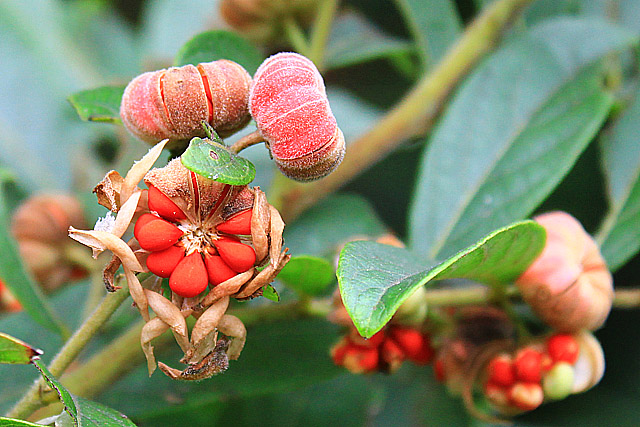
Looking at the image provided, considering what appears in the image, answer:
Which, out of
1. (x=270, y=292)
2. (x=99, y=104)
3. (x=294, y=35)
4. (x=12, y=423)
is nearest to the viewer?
(x=12, y=423)

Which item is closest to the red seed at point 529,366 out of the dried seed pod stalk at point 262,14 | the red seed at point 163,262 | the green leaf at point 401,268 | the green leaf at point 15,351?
the green leaf at point 401,268

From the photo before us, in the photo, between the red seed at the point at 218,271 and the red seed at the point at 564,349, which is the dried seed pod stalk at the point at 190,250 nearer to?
the red seed at the point at 218,271

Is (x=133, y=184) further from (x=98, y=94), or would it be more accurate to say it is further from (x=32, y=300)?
(x=32, y=300)

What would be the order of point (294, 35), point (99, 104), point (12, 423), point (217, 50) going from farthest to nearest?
1. point (294, 35)
2. point (217, 50)
3. point (99, 104)
4. point (12, 423)

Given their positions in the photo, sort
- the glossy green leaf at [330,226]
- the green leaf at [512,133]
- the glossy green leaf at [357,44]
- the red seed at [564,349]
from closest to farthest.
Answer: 1. the red seed at [564,349]
2. the green leaf at [512,133]
3. the glossy green leaf at [330,226]
4. the glossy green leaf at [357,44]

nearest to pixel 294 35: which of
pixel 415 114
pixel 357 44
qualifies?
pixel 357 44

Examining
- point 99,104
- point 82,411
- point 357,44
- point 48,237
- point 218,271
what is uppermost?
point 99,104

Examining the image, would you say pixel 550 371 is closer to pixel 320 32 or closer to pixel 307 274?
pixel 307 274
